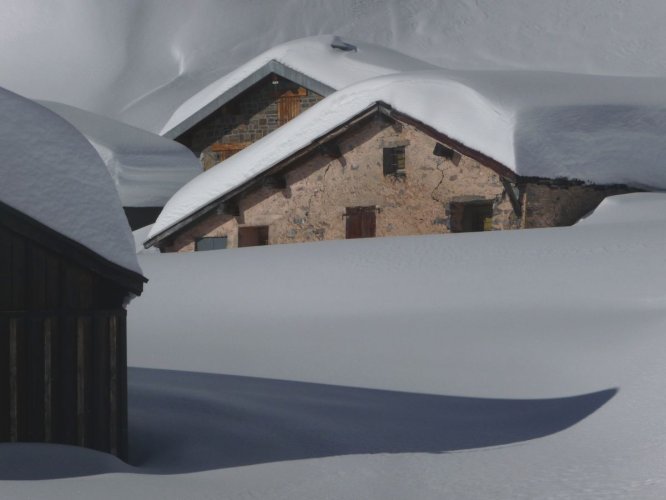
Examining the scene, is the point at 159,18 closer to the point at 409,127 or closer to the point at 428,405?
the point at 409,127

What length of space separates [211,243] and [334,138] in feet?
9.84

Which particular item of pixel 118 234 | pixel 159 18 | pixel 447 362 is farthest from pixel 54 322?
pixel 159 18

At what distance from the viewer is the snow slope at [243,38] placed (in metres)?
47.2

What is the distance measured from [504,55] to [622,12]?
191 inches

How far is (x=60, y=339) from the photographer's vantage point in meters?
7.62

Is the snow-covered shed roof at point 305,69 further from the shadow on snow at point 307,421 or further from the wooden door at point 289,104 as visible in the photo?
the shadow on snow at point 307,421

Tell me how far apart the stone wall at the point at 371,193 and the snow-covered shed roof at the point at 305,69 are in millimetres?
6355

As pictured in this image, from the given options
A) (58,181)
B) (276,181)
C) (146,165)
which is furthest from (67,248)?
(146,165)

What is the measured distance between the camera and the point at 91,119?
32625 millimetres

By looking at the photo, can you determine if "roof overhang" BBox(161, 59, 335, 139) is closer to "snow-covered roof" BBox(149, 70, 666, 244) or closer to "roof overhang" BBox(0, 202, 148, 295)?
"snow-covered roof" BBox(149, 70, 666, 244)

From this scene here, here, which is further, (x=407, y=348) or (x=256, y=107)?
(x=256, y=107)

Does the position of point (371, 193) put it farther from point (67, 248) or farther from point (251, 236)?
point (67, 248)

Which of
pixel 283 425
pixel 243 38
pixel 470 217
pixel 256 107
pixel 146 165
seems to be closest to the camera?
pixel 283 425

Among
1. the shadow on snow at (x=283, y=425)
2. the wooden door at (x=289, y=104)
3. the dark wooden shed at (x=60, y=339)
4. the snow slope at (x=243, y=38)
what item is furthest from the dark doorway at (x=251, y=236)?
the snow slope at (x=243, y=38)
